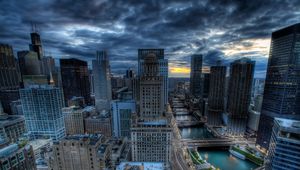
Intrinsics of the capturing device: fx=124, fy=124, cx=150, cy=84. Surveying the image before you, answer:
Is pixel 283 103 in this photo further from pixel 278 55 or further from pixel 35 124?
pixel 35 124

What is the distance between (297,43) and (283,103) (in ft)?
135

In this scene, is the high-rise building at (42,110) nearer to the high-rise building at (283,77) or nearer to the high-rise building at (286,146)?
the high-rise building at (286,146)

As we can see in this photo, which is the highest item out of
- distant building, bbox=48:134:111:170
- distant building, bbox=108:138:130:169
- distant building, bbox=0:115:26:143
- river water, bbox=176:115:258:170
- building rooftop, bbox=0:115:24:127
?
distant building, bbox=48:134:111:170

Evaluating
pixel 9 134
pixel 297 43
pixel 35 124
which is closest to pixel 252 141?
pixel 297 43

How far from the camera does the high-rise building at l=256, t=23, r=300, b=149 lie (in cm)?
8299

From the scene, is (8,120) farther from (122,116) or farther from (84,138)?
(84,138)

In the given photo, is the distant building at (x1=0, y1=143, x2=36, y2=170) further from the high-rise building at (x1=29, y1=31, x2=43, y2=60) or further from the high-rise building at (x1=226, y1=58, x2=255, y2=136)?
the high-rise building at (x1=29, y1=31, x2=43, y2=60)

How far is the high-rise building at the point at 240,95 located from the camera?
132 meters

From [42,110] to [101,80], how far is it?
296ft

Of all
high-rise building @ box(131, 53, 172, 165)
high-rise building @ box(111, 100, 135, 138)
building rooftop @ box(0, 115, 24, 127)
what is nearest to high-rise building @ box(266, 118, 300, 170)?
high-rise building @ box(131, 53, 172, 165)

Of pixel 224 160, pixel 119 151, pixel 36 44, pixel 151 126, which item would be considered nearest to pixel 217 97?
pixel 224 160

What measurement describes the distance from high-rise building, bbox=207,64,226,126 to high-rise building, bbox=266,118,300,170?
403ft

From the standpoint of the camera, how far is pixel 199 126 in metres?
173

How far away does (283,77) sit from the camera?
288 feet
